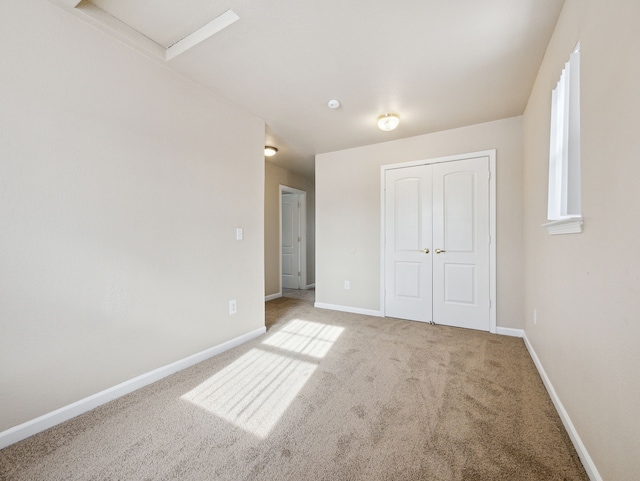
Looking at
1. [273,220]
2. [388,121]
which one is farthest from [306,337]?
[273,220]

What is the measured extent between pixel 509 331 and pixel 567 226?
204 centimetres

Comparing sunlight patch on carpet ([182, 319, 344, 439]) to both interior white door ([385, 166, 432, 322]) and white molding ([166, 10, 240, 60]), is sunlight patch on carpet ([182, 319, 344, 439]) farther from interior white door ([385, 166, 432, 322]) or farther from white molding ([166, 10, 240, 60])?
white molding ([166, 10, 240, 60])

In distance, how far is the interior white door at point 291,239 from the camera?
5.78 metres

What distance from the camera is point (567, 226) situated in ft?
4.65

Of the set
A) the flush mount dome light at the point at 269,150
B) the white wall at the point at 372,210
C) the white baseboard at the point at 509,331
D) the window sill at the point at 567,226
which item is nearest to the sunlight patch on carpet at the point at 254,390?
the white wall at the point at 372,210

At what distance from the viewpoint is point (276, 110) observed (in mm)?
2785

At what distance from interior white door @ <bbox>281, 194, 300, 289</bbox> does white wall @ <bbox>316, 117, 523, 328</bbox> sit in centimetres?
167

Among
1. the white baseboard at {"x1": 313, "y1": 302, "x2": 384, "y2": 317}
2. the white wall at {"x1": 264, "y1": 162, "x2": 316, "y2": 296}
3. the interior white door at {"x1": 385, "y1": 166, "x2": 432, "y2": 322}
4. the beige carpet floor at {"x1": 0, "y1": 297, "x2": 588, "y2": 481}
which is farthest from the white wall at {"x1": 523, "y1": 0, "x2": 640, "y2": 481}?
the white wall at {"x1": 264, "y1": 162, "x2": 316, "y2": 296}

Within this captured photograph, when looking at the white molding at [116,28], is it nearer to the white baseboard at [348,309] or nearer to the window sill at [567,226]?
the window sill at [567,226]

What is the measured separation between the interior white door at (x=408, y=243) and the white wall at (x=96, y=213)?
2.19 meters

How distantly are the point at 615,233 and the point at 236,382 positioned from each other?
230 cm

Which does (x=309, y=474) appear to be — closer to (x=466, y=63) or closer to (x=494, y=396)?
(x=494, y=396)

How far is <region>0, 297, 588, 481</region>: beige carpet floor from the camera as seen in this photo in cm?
123

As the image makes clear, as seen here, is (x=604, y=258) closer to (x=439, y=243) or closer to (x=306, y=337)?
(x=439, y=243)
